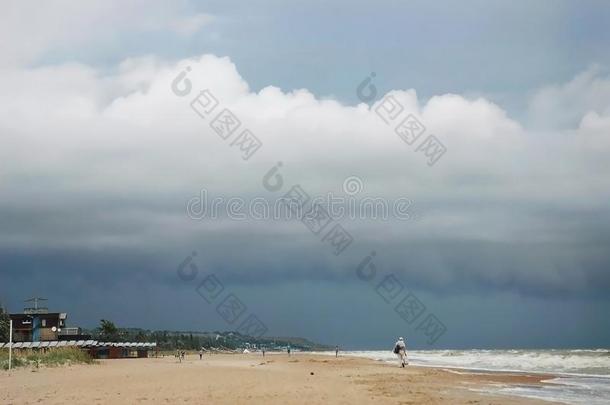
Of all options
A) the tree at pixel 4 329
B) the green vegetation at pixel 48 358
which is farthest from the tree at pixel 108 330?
the green vegetation at pixel 48 358

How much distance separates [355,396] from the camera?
73.2ft

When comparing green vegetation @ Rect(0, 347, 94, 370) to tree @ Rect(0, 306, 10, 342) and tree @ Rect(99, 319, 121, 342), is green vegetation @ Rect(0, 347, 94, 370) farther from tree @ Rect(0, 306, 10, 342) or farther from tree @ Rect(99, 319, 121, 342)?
tree @ Rect(99, 319, 121, 342)

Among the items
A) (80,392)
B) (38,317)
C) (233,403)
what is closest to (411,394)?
(233,403)

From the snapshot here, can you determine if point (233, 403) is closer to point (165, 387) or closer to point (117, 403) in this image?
point (117, 403)

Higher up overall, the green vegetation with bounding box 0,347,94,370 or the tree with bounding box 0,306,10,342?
the tree with bounding box 0,306,10,342

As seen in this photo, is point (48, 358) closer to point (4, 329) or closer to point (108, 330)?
point (4, 329)

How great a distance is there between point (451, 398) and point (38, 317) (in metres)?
78.1

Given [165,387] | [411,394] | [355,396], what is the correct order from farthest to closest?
[165,387] → [411,394] → [355,396]

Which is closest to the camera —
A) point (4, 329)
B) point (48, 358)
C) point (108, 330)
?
point (48, 358)

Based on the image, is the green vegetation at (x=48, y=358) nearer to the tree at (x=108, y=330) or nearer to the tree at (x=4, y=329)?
the tree at (x=4, y=329)

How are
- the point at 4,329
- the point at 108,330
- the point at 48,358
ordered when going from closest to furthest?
the point at 48,358 < the point at 4,329 < the point at 108,330

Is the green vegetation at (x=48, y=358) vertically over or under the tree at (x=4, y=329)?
under

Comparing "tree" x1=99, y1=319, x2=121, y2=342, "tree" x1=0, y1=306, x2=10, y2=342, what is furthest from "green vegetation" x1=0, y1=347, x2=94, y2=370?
"tree" x1=99, y1=319, x2=121, y2=342

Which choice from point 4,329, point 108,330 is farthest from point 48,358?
point 108,330
